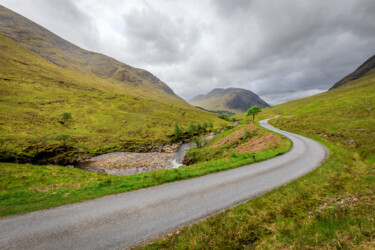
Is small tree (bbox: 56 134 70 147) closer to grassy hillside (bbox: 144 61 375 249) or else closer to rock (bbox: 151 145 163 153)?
rock (bbox: 151 145 163 153)

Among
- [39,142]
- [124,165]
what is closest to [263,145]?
[124,165]

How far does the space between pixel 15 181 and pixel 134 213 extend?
13323mm

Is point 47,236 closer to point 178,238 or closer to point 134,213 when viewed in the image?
point 134,213

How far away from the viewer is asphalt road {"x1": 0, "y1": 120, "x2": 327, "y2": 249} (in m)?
5.83

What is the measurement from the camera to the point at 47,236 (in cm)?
598

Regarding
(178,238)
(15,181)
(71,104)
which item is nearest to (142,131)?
(71,104)

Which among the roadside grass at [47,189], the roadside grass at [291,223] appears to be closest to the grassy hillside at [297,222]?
the roadside grass at [291,223]

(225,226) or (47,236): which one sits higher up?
(47,236)

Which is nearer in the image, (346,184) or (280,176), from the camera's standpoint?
(346,184)

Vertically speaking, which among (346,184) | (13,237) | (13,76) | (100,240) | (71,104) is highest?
(13,76)

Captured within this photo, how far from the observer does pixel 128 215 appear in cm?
736

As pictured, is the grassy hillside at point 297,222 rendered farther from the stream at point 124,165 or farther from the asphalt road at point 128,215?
the stream at point 124,165

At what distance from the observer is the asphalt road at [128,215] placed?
A: 5832mm

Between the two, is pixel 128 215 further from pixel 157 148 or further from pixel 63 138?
pixel 63 138
